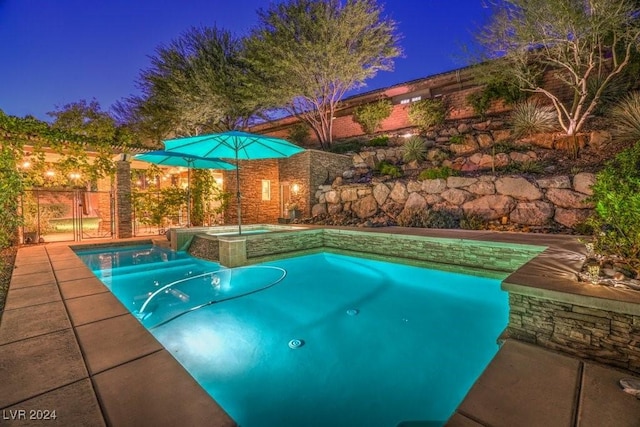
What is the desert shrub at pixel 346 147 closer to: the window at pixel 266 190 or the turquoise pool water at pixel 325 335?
the window at pixel 266 190

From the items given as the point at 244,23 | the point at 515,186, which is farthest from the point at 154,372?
the point at 244,23

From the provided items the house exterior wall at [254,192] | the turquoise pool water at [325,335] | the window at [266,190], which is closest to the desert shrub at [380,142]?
the house exterior wall at [254,192]

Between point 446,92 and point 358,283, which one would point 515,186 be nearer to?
point 358,283

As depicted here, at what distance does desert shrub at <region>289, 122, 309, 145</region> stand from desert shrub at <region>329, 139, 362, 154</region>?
2.49 m

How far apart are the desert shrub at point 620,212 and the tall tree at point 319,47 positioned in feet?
32.2

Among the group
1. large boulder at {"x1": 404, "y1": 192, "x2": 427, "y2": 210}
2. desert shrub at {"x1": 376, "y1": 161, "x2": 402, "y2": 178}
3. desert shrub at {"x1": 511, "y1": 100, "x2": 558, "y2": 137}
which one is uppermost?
desert shrub at {"x1": 511, "y1": 100, "x2": 558, "y2": 137}

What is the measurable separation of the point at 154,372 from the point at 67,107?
21402 mm

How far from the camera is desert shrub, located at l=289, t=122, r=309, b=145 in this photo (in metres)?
15.3

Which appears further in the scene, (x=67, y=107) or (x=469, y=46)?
(x=67, y=107)

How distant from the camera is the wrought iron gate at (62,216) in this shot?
7.23 meters

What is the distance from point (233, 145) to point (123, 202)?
423 centimetres

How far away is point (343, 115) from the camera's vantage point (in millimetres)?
16438

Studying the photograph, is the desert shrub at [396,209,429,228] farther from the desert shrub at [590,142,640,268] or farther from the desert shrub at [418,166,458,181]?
the desert shrub at [590,142,640,268]

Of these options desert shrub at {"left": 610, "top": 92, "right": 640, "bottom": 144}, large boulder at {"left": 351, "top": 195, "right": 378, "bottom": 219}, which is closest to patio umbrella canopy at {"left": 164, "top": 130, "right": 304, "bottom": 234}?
large boulder at {"left": 351, "top": 195, "right": 378, "bottom": 219}
